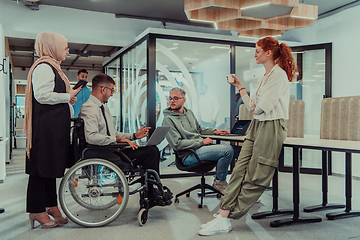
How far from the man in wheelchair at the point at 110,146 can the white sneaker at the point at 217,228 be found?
1.51 feet

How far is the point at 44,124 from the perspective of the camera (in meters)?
2.44

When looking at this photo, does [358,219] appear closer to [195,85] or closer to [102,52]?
[195,85]

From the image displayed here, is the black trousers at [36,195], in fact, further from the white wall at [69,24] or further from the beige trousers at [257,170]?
the white wall at [69,24]

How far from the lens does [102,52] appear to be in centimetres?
1070

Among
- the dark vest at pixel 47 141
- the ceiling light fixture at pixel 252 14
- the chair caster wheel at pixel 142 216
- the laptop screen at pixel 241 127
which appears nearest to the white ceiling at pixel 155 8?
the ceiling light fixture at pixel 252 14

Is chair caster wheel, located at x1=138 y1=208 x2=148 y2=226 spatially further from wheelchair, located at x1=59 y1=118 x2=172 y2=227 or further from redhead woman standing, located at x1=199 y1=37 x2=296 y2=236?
redhead woman standing, located at x1=199 y1=37 x2=296 y2=236

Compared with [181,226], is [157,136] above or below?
above

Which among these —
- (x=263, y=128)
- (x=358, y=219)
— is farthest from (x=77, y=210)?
(x=358, y=219)

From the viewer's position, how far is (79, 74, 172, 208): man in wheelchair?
2.57 meters

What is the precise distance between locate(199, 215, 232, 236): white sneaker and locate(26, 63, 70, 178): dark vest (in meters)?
1.23

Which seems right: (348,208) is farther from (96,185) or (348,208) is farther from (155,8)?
(155,8)

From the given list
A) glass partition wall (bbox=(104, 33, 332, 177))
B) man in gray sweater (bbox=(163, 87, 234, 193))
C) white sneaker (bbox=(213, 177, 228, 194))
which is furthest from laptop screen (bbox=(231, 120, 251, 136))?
glass partition wall (bbox=(104, 33, 332, 177))

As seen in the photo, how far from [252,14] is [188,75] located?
6.41 feet

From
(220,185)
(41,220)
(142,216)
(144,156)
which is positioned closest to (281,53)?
(144,156)
